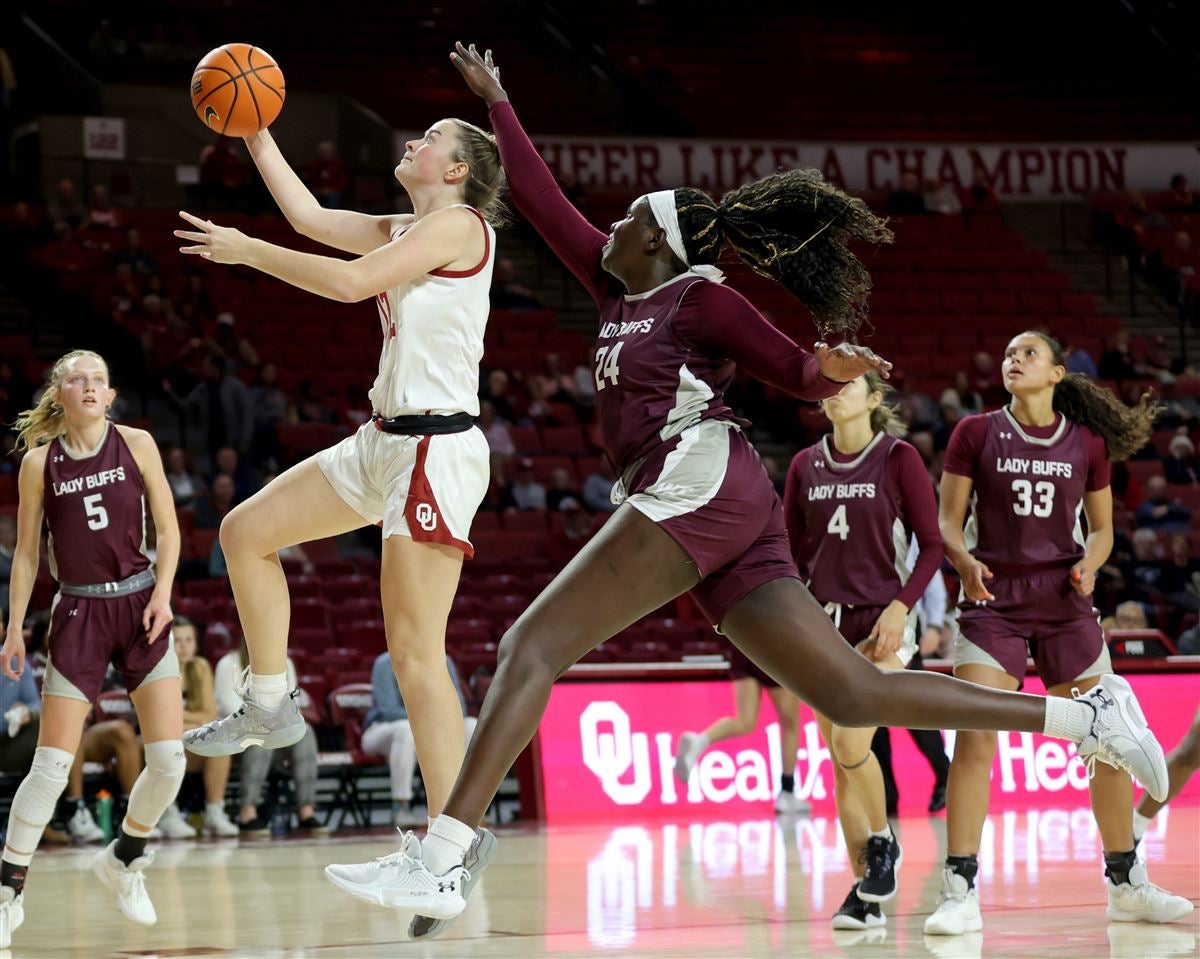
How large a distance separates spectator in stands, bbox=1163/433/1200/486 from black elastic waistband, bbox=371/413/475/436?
13.8 metres

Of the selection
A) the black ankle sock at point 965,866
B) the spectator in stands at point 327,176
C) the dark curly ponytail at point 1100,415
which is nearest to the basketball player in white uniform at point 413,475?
the black ankle sock at point 965,866

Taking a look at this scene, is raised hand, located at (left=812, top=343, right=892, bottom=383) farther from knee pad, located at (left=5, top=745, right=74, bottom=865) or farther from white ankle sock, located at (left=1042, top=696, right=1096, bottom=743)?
knee pad, located at (left=5, top=745, right=74, bottom=865)

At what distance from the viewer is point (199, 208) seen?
1903cm

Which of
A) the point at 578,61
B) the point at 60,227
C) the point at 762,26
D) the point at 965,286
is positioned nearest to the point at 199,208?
the point at 60,227

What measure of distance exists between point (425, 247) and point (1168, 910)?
11.3 ft

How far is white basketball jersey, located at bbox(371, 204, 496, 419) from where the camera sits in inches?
196

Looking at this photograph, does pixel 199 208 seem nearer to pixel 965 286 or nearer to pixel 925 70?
pixel 965 286

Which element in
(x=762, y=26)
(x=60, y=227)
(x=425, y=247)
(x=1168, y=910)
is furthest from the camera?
(x=762, y=26)

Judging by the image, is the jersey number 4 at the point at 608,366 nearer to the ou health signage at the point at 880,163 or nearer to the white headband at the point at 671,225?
the white headband at the point at 671,225

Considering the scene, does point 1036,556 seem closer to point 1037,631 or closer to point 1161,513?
point 1037,631

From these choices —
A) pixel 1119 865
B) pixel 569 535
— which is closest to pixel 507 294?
pixel 569 535

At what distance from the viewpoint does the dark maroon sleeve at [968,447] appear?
21.0 ft

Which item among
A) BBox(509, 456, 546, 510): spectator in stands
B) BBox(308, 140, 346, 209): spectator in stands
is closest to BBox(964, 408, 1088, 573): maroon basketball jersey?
BBox(509, 456, 546, 510): spectator in stands

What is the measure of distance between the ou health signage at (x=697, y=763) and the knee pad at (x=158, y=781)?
15.8 feet
